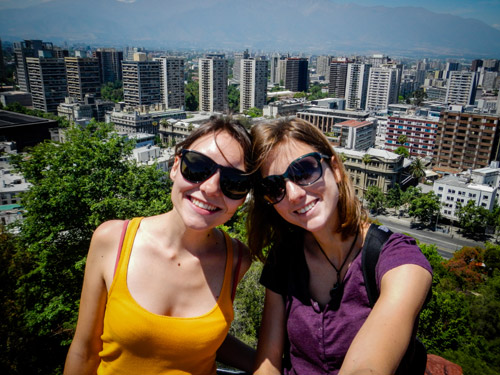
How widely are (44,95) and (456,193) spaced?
212 feet

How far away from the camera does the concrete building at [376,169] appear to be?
123 feet

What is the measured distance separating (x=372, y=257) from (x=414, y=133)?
57984 mm

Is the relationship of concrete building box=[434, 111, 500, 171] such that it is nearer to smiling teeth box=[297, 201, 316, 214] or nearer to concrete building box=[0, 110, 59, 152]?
concrete building box=[0, 110, 59, 152]

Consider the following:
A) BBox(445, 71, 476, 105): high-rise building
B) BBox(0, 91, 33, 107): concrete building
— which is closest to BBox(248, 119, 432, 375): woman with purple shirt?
BBox(0, 91, 33, 107): concrete building

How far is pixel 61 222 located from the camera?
30.2 ft

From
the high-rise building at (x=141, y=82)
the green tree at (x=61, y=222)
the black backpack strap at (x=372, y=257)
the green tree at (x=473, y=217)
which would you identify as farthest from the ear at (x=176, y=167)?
the high-rise building at (x=141, y=82)

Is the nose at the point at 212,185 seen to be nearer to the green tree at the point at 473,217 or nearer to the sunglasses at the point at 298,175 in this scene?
the sunglasses at the point at 298,175

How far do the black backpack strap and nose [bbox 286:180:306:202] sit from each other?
1.25ft

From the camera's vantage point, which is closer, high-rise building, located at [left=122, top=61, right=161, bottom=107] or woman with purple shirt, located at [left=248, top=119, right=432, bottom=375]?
woman with purple shirt, located at [left=248, top=119, right=432, bottom=375]

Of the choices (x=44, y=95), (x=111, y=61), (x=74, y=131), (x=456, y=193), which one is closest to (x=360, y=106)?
(x=456, y=193)

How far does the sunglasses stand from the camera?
1.81 meters

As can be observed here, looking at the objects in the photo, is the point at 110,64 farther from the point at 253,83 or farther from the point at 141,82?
the point at 253,83

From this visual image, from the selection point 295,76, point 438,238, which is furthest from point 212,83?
point 438,238

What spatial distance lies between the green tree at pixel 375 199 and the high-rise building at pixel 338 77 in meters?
63.2
